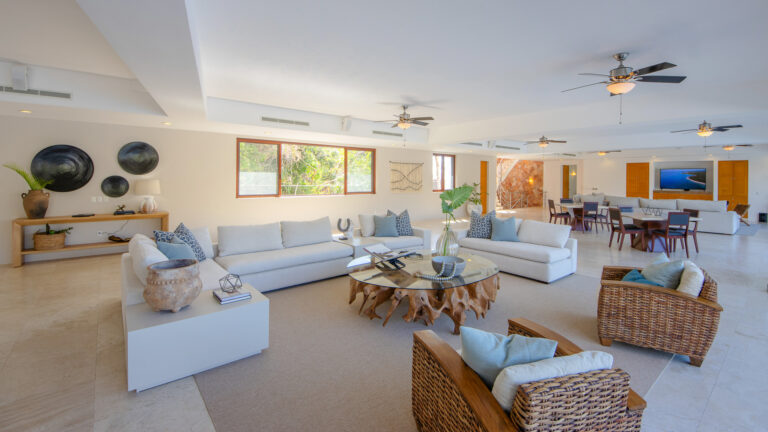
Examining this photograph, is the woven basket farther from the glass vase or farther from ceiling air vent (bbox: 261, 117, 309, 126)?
the glass vase

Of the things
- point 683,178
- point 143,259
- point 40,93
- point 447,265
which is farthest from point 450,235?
point 683,178

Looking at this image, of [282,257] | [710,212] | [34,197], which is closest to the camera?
[282,257]

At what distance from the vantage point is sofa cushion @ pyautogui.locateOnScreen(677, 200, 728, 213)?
30.9 feet

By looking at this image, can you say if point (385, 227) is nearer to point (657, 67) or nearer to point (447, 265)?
point (447, 265)

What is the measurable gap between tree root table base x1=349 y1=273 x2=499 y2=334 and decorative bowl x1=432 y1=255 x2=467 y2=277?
0.57ft

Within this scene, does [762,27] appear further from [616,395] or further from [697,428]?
[616,395]

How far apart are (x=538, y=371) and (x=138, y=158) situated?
762 cm

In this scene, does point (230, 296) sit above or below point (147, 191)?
below

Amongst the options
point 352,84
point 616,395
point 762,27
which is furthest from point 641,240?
point 616,395

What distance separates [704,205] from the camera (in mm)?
9664

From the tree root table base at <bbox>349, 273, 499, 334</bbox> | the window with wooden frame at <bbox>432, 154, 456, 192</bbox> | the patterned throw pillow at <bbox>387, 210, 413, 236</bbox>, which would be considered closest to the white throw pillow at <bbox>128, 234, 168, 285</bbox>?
the tree root table base at <bbox>349, 273, 499, 334</bbox>

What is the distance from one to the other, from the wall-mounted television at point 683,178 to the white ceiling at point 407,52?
9173mm

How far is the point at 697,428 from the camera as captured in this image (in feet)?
6.64

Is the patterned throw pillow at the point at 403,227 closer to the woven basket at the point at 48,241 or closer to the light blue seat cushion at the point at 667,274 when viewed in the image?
the light blue seat cushion at the point at 667,274
